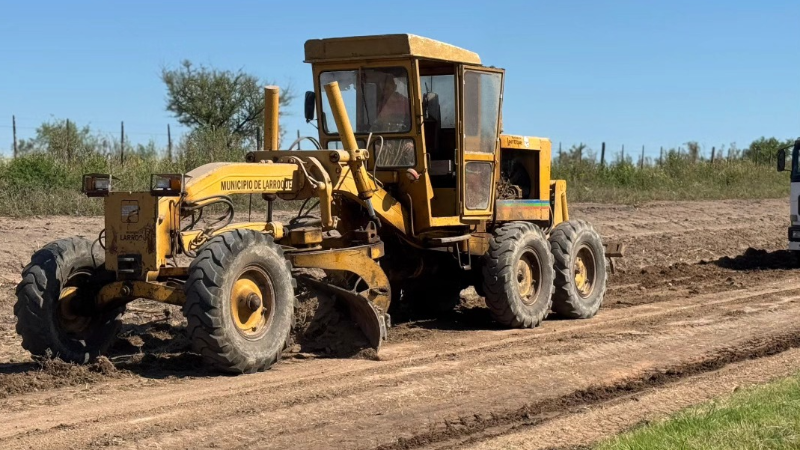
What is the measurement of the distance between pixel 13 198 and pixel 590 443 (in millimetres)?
13644

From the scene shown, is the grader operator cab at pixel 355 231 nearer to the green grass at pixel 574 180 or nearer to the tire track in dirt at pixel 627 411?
the tire track in dirt at pixel 627 411

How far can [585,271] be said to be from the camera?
44.4 feet

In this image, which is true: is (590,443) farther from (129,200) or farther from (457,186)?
(457,186)

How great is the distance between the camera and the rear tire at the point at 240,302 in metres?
8.49

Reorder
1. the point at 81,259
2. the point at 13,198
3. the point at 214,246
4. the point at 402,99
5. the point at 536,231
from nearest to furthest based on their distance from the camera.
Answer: the point at 214,246 → the point at 81,259 → the point at 402,99 → the point at 536,231 → the point at 13,198

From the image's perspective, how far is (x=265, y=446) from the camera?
6.71 metres

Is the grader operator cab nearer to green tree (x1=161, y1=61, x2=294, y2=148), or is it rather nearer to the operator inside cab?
the operator inside cab

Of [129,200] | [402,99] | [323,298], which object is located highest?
[402,99]

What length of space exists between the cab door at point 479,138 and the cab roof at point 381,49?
1.11 feet

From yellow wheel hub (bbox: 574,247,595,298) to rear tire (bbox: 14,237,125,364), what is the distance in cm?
593

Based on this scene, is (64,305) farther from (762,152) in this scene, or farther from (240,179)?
(762,152)

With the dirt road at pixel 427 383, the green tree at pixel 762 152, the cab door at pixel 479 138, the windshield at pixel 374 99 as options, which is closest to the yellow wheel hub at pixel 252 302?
the dirt road at pixel 427 383

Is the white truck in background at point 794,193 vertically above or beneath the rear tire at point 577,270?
above

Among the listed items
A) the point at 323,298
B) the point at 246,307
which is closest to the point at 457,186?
the point at 323,298
